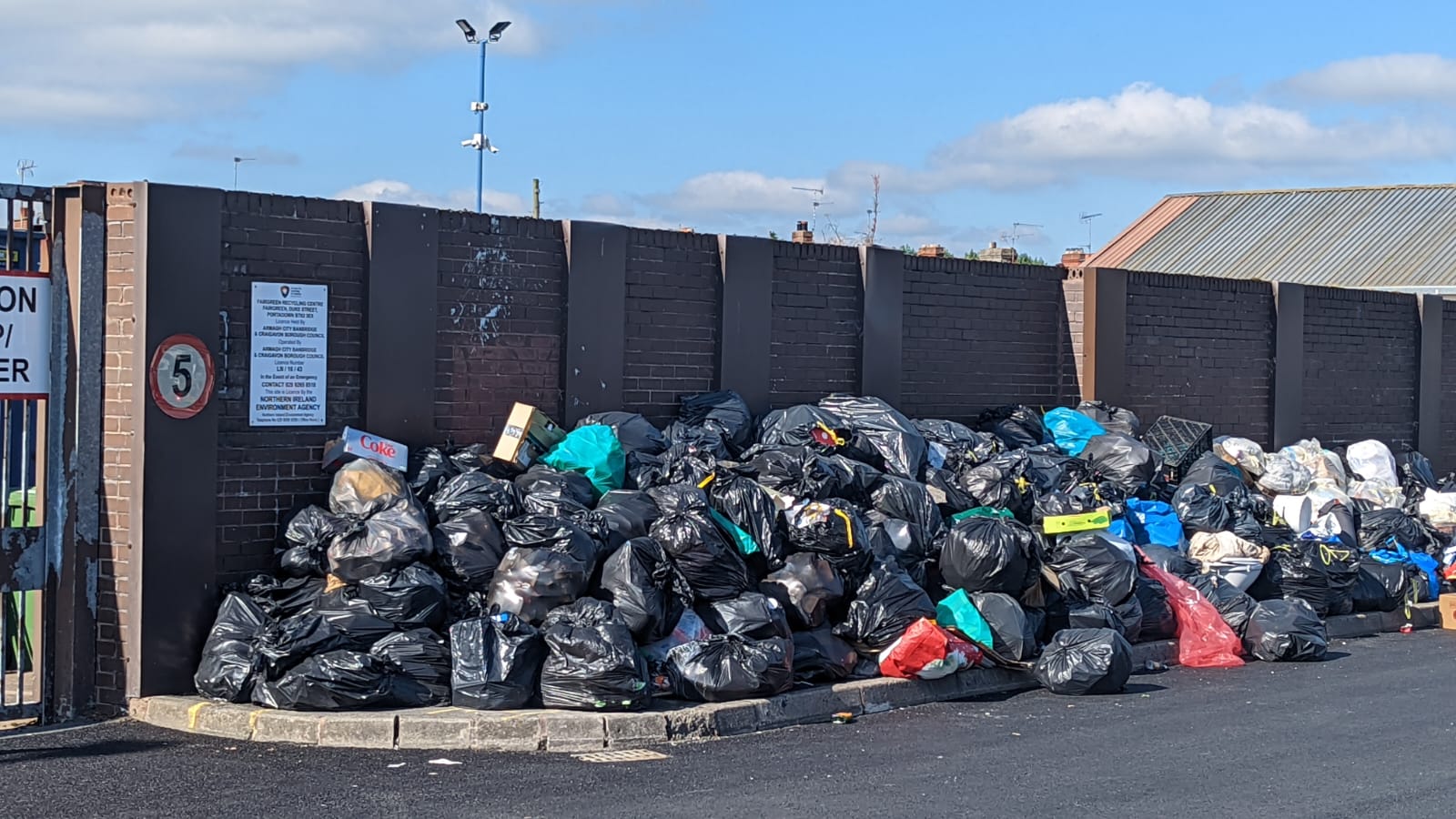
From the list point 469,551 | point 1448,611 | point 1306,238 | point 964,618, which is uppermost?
point 1306,238

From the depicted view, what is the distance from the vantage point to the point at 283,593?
845cm

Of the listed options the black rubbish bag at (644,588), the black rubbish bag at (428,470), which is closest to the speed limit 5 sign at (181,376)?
the black rubbish bag at (428,470)

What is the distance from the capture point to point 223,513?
8.46m

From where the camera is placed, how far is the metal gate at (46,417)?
313 inches

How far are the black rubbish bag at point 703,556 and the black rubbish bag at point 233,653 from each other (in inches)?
90.0

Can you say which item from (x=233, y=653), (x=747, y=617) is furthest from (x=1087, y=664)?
(x=233, y=653)

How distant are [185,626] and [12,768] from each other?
4.51 ft

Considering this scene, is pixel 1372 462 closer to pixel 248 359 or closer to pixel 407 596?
pixel 407 596

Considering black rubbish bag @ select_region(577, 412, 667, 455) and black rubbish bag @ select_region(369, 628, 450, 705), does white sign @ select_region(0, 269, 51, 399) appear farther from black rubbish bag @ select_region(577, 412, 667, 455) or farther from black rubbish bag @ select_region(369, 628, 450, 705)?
black rubbish bag @ select_region(577, 412, 667, 455)

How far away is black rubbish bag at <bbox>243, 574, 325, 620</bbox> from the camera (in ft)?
27.4

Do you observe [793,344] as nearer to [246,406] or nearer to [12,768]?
[246,406]

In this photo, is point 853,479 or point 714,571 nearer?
point 714,571

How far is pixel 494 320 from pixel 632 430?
119cm

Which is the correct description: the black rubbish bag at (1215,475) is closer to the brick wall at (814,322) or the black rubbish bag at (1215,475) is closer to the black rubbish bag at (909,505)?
the brick wall at (814,322)
